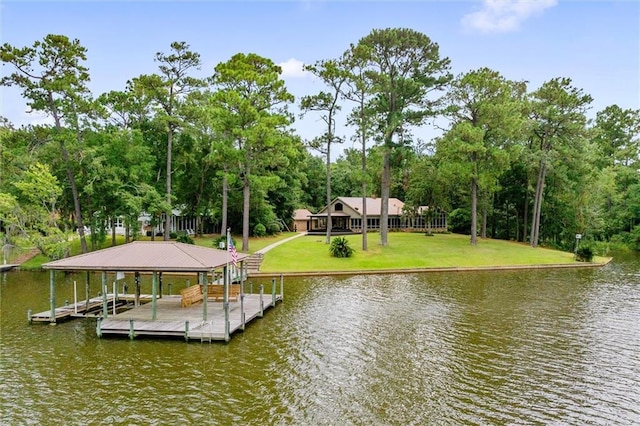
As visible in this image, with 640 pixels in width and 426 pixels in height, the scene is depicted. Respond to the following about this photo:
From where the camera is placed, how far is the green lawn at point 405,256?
32.5m

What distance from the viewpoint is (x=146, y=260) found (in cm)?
1750

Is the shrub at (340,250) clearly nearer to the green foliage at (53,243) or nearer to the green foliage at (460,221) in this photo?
the green foliage at (53,243)

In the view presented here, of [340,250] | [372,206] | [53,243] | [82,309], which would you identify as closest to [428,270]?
[340,250]

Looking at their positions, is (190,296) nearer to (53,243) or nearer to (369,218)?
(53,243)

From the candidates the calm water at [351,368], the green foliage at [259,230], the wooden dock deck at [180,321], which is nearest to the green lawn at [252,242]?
the green foliage at [259,230]

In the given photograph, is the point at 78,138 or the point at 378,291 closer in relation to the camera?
the point at 378,291

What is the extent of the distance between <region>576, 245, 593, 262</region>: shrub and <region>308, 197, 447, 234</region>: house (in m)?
20.5

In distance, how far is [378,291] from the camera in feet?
82.3

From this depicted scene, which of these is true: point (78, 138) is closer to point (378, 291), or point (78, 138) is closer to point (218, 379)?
point (378, 291)

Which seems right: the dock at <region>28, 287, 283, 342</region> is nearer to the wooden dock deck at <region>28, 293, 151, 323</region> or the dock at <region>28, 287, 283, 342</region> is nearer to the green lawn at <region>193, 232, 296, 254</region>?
the wooden dock deck at <region>28, 293, 151, 323</region>

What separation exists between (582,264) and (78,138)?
4131cm

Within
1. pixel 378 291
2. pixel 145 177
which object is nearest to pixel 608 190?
pixel 378 291

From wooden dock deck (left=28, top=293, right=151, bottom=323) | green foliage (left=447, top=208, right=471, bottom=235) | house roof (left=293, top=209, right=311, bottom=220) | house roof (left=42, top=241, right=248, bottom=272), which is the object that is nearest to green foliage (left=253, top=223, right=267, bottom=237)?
house roof (left=293, top=209, right=311, bottom=220)

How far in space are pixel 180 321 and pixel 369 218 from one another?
43485mm
